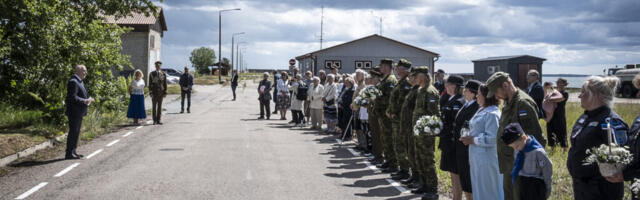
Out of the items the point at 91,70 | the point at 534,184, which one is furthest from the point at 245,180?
the point at 91,70

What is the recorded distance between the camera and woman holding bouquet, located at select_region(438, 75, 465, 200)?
685 centimetres

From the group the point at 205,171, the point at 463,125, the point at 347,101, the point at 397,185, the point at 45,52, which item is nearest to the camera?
the point at 463,125

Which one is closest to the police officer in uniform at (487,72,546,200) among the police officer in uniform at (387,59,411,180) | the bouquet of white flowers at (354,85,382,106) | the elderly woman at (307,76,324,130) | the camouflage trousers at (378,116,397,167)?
the police officer in uniform at (387,59,411,180)

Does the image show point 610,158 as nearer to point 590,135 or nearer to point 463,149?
point 590,135

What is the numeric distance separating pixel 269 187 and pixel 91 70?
961 cm

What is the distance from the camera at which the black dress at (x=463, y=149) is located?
6305 mm

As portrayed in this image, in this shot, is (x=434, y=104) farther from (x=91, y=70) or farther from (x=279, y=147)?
(x=91, y=70)

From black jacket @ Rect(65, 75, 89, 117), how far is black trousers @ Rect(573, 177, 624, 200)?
29.2 ft

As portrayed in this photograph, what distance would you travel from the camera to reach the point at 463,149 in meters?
6.47

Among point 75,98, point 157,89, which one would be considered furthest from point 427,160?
point 157,89

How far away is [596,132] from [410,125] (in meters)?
3.96

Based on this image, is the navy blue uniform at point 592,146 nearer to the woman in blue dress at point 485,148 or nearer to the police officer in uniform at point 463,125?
the woman in blue dress at point 485,148

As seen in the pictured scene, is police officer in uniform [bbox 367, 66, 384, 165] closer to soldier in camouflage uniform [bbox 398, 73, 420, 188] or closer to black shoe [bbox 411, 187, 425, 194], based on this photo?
soldier in camouflage uniform [bbox 398, 73, 420, 188]

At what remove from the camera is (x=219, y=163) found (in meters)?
10.3
